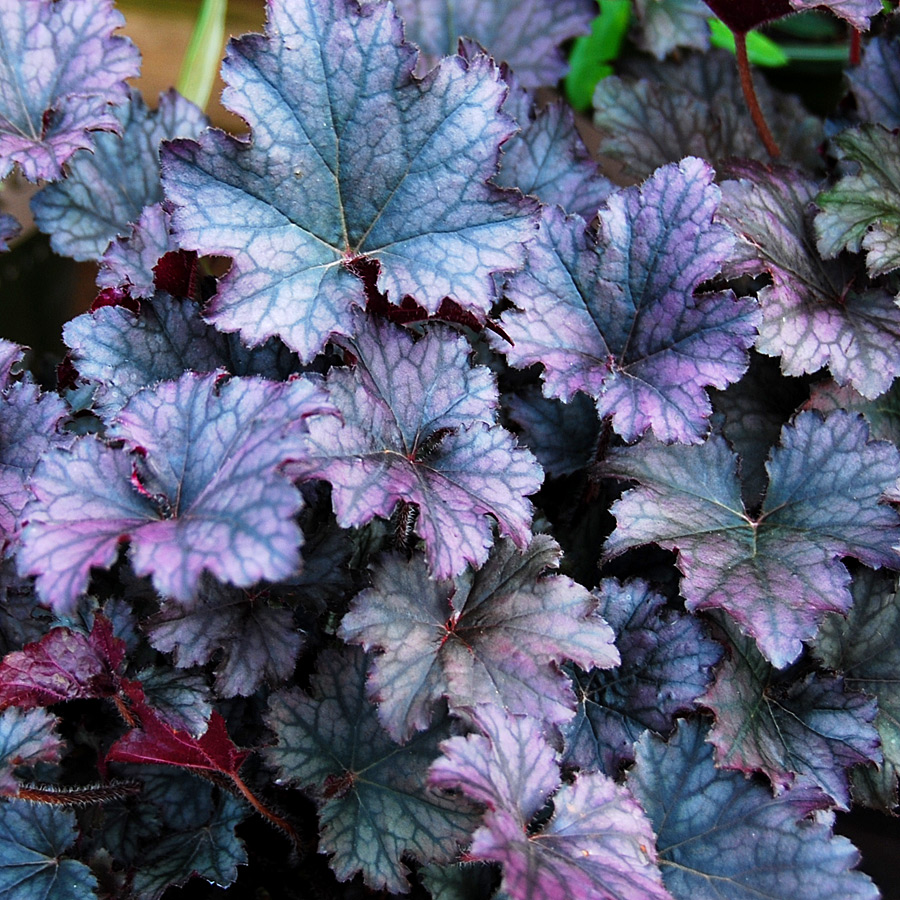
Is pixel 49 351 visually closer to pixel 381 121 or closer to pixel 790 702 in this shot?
pixel 381 121

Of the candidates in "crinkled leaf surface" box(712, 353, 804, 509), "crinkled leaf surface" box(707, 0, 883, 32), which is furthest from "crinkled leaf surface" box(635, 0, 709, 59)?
"crinkled leaf surface" box(712, 353, 804, 509)

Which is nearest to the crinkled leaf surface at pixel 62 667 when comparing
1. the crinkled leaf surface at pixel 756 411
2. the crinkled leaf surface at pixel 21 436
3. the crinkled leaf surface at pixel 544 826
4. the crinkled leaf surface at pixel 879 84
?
the crinkled leaf surface at pixel 21 436

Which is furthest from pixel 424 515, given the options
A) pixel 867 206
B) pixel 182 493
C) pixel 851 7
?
pixel 851 7

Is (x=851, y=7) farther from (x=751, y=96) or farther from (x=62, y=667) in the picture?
(x=62, y=667)

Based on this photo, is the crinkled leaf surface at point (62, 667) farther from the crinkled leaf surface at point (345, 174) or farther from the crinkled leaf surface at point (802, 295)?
the crinkled leaf surface at point (802, 295)

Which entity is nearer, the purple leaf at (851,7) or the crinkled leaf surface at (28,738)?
the crinkled leaf surface at (28,738)
